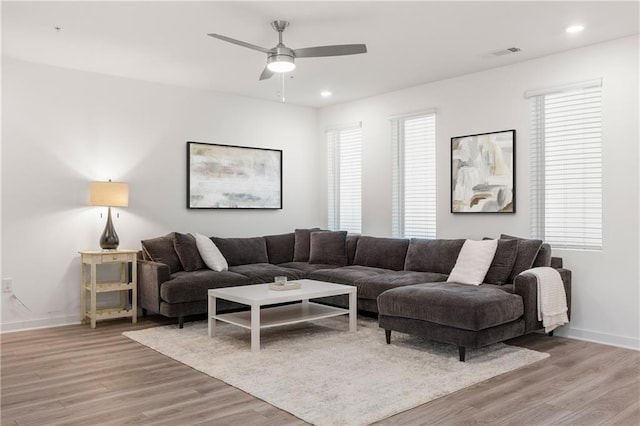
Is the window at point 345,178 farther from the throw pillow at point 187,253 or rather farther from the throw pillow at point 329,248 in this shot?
the throw pillow at point 187,253

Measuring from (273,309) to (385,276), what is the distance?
1216 mm

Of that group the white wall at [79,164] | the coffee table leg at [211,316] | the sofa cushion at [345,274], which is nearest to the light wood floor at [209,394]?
the coffee table leg at [211,316]

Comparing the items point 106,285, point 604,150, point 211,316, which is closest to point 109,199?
point 106,285

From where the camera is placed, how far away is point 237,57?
17.0ft

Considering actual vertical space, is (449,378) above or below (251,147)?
below

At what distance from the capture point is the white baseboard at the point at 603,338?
4.54 m

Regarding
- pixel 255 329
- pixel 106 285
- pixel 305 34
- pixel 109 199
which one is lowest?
pixel 255 329

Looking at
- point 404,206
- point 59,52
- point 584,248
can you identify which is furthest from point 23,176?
point 584,248

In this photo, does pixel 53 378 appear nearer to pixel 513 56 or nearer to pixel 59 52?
pixel 59 52

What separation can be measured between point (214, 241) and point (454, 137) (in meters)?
3.10

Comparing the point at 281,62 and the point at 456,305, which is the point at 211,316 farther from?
the point at 281,62

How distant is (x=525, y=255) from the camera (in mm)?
4750

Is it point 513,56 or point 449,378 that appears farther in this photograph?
point 513,56

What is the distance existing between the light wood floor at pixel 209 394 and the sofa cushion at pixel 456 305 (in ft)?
1.42
